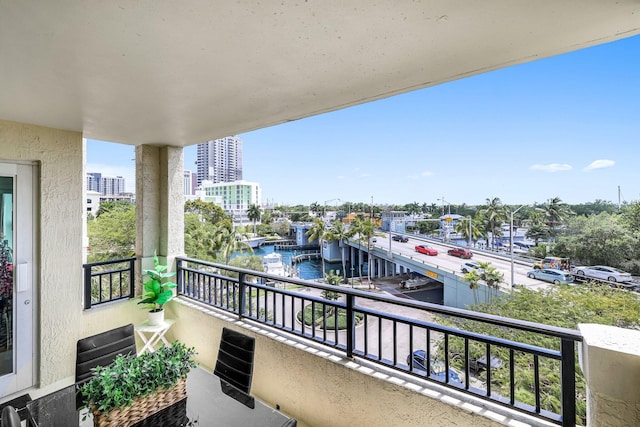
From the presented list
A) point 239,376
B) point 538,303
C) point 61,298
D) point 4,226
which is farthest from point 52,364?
point 538,303

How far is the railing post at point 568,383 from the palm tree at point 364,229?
62.7 feet

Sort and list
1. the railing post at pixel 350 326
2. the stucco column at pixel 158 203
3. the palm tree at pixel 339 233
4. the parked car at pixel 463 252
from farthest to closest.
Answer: the palm tree at pixel 339 233
the parked car at pixel 463 252
the stucco column at pixel 158 203
the railing post at pixel 350 326

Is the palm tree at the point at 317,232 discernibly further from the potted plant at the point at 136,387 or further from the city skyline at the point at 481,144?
the potted plant at the point at 136,387

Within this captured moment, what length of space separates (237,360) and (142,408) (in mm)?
633

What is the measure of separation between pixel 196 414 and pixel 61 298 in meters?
2.41

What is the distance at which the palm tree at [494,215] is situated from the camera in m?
14.8

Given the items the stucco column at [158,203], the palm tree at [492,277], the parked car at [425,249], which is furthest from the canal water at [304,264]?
the stucco column at [158,203]

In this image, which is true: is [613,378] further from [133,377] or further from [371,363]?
[133,377]

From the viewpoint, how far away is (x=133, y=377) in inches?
48.9

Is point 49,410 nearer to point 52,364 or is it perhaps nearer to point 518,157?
point 52,364

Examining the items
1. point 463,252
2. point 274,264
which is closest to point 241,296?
point 463,252

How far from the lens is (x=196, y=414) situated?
1.33 m

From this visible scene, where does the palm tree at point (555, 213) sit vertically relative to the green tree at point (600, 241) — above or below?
above

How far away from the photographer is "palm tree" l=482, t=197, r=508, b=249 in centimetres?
1476
